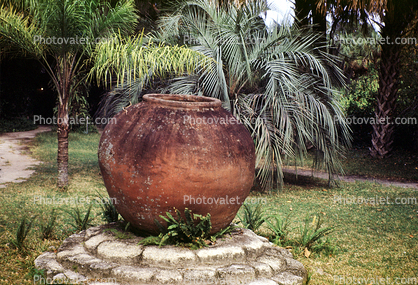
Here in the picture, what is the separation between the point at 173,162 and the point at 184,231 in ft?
2.45

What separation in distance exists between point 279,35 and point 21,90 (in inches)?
491

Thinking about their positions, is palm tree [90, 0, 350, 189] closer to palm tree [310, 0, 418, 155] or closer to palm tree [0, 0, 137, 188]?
palm tree [0, 0, 137, 188]

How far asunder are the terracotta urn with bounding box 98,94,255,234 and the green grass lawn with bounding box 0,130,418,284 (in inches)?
48.0

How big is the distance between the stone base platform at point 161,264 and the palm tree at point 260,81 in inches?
144

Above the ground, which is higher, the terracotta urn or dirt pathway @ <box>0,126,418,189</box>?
the terracotta urn

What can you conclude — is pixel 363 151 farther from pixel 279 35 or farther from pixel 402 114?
pixel 279 35

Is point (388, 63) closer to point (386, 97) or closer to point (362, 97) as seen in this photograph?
point (386, 97)

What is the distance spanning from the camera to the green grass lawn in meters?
4.54

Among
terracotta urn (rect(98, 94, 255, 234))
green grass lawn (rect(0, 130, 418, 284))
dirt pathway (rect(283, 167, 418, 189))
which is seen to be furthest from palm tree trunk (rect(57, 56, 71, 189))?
dirt pathway (rect(283, 167, 418, 189))

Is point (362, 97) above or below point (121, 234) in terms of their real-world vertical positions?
above

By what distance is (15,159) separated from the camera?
34.8 feet

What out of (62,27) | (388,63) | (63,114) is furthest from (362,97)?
(62,27)

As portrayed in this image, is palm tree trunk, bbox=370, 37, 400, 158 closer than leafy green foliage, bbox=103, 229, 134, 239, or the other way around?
leafy green foliage, bbox=103, 229, 134, 239

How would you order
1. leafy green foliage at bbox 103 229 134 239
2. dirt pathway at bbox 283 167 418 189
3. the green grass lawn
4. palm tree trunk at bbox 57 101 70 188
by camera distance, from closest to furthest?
leafy green foliage at bbox 103 229 134 239
the green grass lawn
palm tree trunk at bbox 57 101 70 188
dirt pathway at bbox 283 167 418 189
